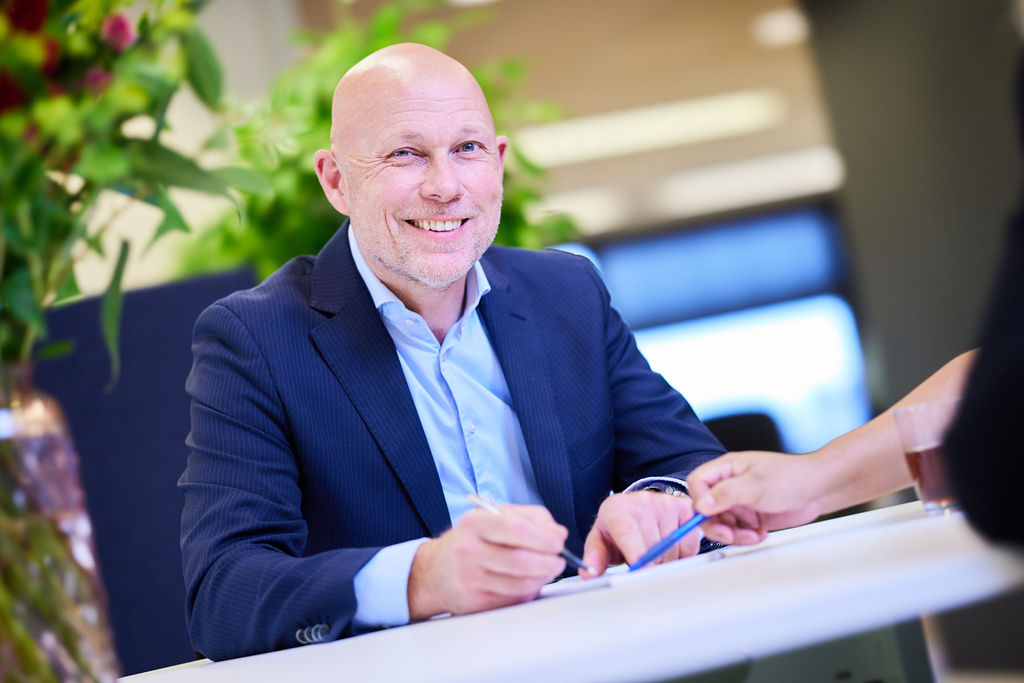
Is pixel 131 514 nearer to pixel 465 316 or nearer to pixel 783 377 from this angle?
pixel 465 316

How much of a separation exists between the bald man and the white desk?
32 centimetres

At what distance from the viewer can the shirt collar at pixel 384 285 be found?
1.70 metres

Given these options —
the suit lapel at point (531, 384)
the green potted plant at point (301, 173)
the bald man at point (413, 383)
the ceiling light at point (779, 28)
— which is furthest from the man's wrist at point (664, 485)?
the ceiling light at point (779, 28)

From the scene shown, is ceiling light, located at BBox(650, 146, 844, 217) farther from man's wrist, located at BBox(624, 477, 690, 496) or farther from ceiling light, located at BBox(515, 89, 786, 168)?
man's wrist, located at BBox(624, 477, 690, 496)

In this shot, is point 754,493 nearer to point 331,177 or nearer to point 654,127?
point 331,177

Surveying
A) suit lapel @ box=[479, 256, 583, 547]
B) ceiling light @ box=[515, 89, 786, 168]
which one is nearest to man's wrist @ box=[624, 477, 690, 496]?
suit lapel @ box=[479, 256, 583, 547]

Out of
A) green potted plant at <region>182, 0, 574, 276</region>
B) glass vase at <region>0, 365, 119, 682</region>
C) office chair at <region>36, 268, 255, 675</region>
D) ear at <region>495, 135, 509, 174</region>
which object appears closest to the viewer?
glass vase at <region>0, 365, 119, 682</region>

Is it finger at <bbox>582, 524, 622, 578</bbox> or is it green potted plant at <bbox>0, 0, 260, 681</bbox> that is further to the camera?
finger at <bbox>582, 524, 622, 578</bbox>

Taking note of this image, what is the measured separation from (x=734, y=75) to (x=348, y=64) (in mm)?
4202

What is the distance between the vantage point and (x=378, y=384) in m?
1.60

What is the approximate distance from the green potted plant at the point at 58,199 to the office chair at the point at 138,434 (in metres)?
1.55

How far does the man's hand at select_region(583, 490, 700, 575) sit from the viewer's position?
128 cm

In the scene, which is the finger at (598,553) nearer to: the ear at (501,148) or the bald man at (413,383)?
the bald man at (413,383)

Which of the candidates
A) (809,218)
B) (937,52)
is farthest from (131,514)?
(809,218)
